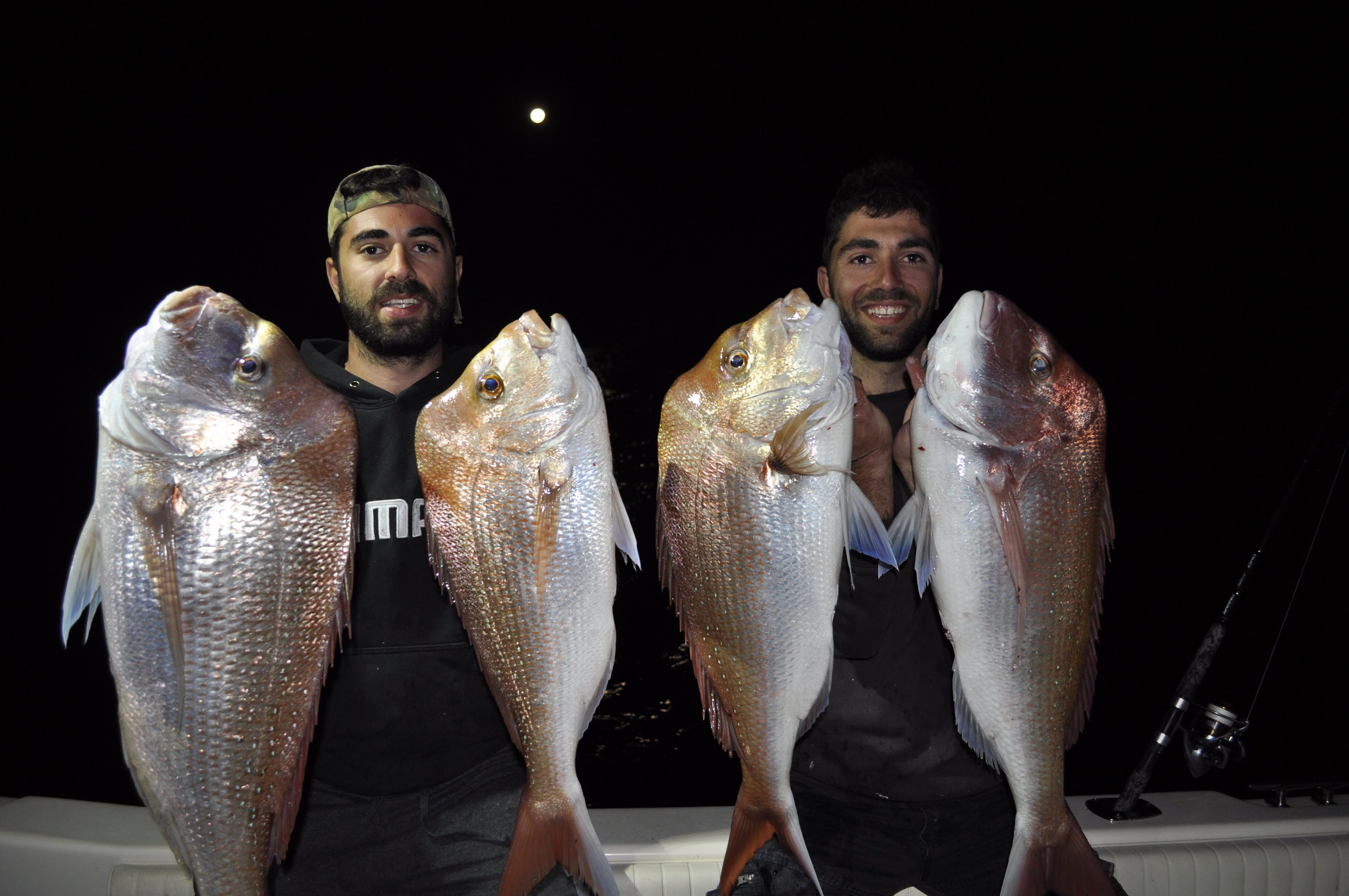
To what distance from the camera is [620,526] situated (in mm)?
2184

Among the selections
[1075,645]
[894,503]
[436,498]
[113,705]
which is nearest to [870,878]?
[1075,645]

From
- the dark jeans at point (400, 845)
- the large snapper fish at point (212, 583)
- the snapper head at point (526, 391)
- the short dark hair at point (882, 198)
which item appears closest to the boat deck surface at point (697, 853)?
the dark jeans at point (400, 845)

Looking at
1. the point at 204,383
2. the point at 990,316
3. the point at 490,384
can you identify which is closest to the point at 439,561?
the point at 490,384

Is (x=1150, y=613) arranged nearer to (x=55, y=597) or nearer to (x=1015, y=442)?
(x=1015, y=442)

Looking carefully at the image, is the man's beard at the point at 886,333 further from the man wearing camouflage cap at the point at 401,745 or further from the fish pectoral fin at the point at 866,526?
the man wearing camouflage cap at the point at 401,745

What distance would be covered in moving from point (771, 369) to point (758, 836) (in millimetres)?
1309

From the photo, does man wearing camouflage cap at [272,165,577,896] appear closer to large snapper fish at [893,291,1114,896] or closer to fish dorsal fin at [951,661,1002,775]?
fish dorsal fin at [951,661,1002,775]

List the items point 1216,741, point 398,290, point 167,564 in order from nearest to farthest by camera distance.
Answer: point 167,564
point 398,290
point 1216,741

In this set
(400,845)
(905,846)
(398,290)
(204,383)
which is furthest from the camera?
(398,290)

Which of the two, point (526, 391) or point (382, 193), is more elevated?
point (382, 193)

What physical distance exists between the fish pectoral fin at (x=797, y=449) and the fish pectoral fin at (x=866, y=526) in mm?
140

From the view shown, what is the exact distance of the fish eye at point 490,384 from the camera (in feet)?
7.33

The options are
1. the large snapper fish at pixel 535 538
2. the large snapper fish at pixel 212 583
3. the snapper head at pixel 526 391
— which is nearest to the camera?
the large snapper fish at pixel 212 583

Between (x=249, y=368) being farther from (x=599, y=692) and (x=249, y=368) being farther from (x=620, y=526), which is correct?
(x=599, y=692)
